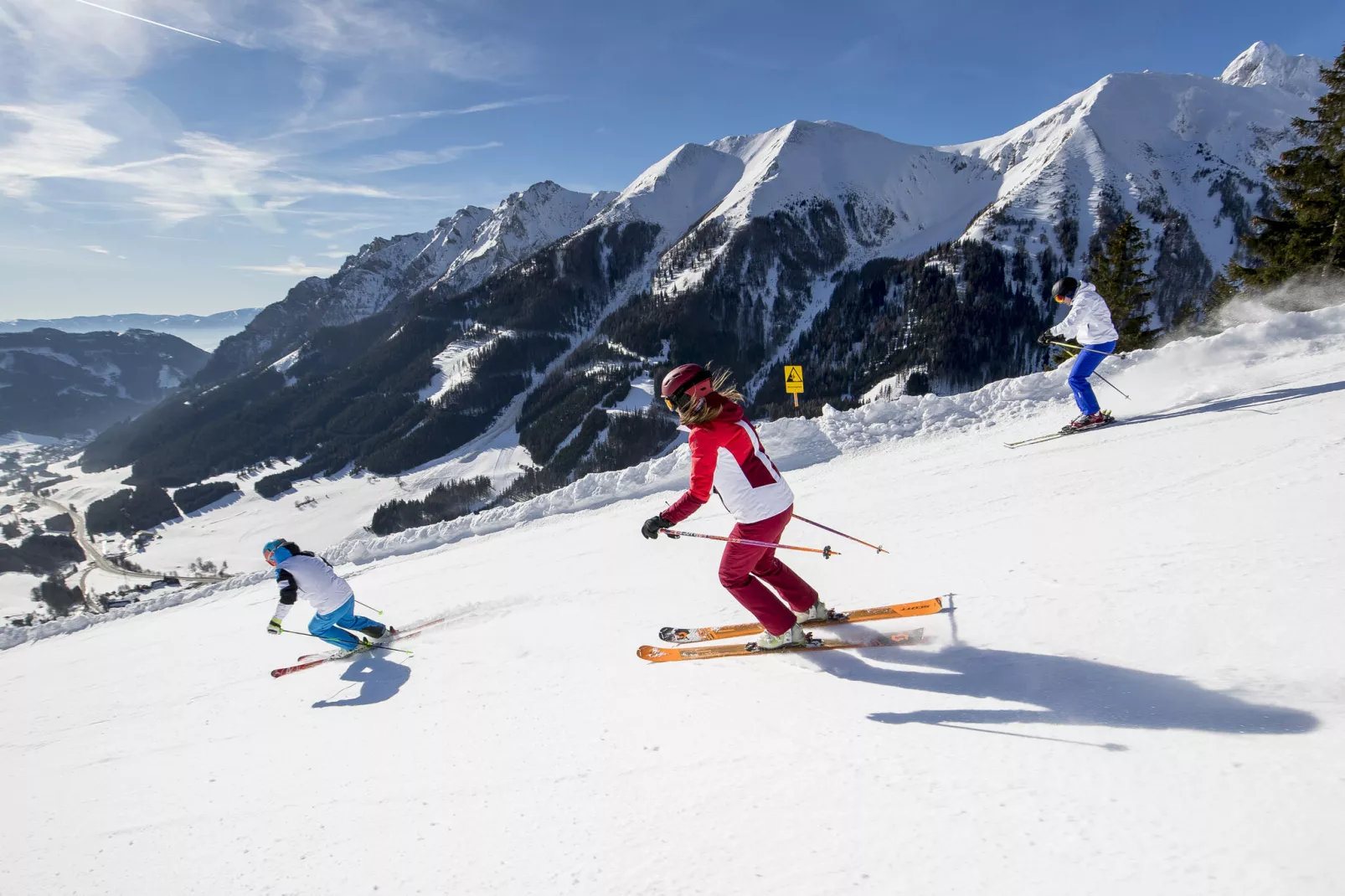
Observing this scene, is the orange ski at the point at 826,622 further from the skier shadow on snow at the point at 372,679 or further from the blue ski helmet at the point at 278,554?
the blue ski helmet at the point at 278,554

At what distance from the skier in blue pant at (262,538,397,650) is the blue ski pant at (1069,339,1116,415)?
10862 mm

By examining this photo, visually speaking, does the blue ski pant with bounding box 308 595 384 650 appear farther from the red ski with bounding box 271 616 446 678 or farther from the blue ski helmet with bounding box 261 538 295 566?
the blue ski helmet with bounding box 261 538 295 566

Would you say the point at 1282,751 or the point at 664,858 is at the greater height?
the point at 1282,751

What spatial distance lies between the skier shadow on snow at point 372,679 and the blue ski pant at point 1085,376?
33.8ft

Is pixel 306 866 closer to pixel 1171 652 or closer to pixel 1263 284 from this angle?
pixel 1171 652

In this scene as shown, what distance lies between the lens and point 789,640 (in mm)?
4801

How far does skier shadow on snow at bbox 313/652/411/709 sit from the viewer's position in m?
5.96

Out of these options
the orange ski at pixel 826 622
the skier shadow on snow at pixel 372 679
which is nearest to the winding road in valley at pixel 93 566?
the skier shadow on snow at pixel 372 679

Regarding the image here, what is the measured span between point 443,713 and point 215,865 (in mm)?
1674

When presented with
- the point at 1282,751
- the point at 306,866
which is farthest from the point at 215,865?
the point at 1282,751

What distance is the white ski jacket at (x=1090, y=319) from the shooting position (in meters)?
8.88

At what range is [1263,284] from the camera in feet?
75.0

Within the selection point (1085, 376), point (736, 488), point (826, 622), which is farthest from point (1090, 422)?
point (736, 488)

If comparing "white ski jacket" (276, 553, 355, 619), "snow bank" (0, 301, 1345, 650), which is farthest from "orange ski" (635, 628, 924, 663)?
"snow bank" (0, 301, 1345, 650)
